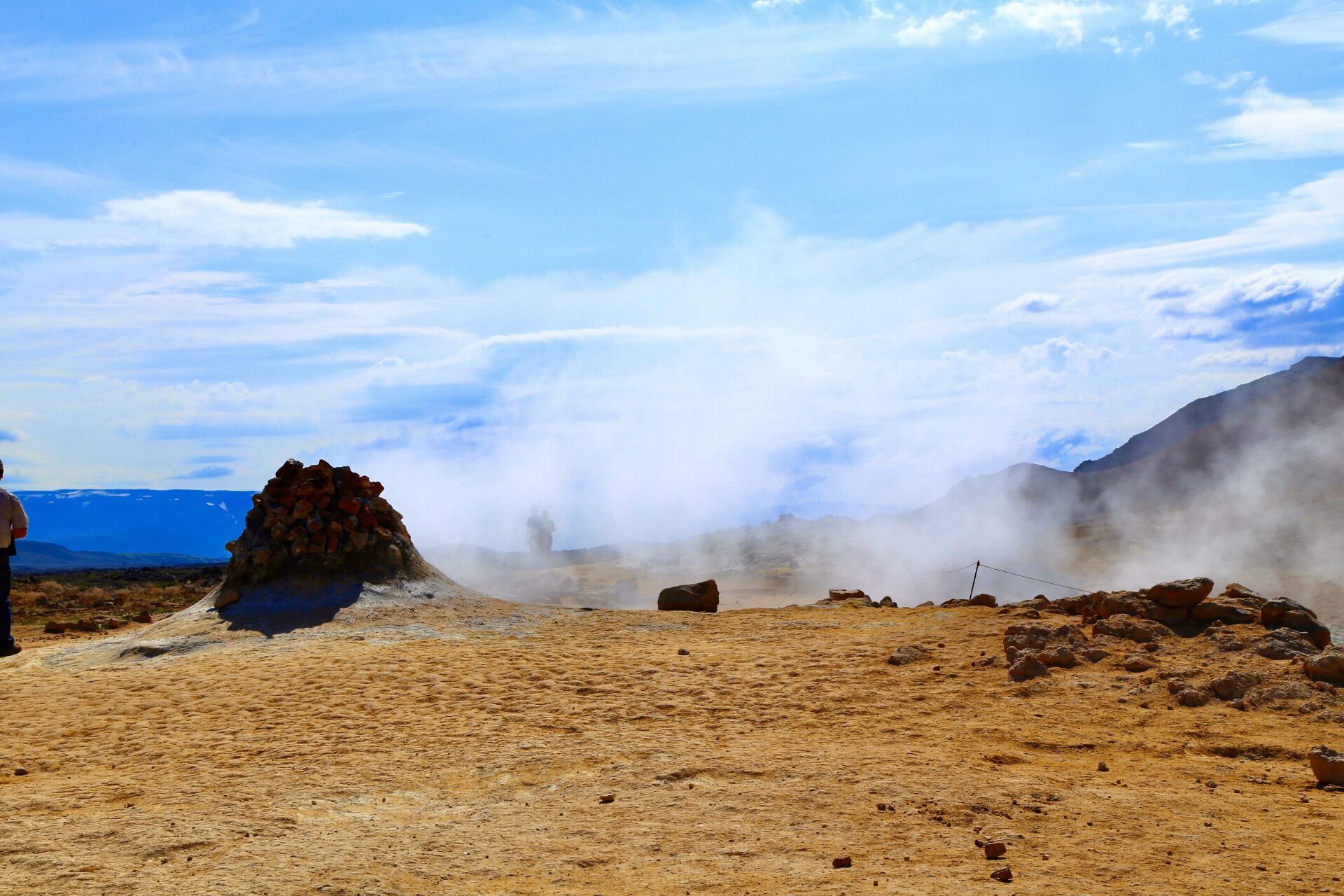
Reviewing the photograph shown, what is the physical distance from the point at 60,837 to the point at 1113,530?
155 ft

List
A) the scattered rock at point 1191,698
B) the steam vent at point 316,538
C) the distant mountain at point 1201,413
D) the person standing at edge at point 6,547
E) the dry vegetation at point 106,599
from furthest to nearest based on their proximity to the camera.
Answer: the distant mountain at point 1201,413, the dry vegetation at point 106,599, the steam vent at point 316,538, the person standing at edge at point 6,547, the scattered rock at point 1191,698

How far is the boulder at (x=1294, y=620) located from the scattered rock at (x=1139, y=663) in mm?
1461

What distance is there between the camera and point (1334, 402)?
46.3 m

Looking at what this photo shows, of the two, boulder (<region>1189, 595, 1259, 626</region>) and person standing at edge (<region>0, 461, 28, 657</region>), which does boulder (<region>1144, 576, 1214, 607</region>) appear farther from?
person standing at edge (<region>0, 461, 28, 657</region>)

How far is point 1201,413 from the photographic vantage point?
5972cm

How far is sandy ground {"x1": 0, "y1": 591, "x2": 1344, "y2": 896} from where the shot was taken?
4.93 metres

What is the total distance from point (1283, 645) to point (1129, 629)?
1.47 m

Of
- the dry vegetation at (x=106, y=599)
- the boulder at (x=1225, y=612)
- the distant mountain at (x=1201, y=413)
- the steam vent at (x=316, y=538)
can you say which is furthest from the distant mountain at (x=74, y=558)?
the boulder at (x=1225, y=612)

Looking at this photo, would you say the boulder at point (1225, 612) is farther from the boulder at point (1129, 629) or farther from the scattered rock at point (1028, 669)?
the scattered rock at point (1028, 669)

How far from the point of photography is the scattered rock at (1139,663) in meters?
9.02

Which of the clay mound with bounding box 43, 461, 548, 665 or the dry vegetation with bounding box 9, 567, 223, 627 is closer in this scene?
the clay mound with bounding box 43, 461, 548, 665

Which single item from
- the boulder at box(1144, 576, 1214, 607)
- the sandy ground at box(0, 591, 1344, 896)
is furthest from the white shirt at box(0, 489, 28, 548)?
the boulder at box(1144, 576, 1214, 607)

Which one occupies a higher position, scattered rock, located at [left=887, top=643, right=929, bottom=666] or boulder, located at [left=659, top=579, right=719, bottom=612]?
boulder, located at [left=659, top=579, right=719, bottom=612]

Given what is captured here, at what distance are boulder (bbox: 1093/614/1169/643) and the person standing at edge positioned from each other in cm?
1331
